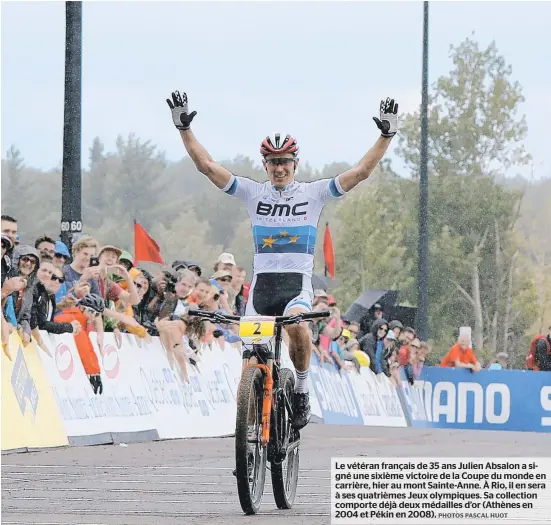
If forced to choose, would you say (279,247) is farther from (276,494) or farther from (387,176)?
(387,176)

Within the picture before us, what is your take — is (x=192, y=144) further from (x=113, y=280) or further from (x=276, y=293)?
(x=113, y=280)

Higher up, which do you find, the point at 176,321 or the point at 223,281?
the point at 223,281

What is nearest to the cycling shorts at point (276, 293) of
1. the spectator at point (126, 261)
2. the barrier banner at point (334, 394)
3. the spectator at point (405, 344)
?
the spectator at point (126, 261)

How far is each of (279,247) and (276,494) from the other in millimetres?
1536

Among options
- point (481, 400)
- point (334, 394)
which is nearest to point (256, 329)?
point (334, 394)

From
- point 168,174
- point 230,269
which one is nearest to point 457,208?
point 168,174

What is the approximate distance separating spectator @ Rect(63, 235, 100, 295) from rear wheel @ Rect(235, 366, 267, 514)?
21.4 feet

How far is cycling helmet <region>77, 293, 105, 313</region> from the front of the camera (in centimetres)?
1577

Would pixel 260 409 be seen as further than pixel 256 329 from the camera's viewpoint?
Yes

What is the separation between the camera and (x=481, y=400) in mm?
27750

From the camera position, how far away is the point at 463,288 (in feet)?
224

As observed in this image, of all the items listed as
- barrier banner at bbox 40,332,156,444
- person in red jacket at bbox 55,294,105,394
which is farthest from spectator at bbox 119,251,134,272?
person in red jacket at bbox 55,294,105,394

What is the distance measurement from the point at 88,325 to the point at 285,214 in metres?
6.64

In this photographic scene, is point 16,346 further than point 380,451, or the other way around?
point 380,451
